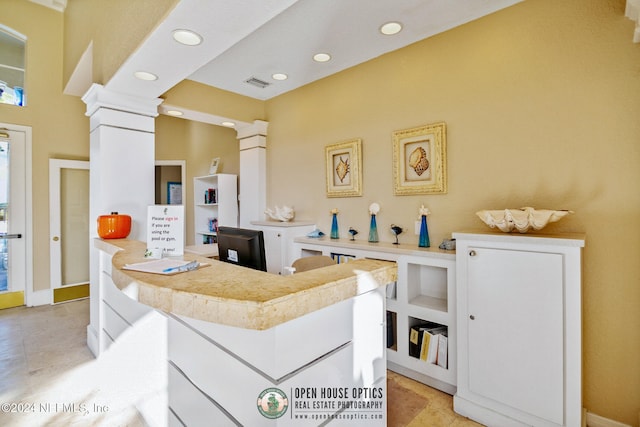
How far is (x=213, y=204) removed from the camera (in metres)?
4.63

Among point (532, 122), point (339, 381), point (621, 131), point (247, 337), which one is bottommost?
point (339, 381)

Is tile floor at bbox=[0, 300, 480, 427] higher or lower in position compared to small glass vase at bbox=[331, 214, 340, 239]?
lower

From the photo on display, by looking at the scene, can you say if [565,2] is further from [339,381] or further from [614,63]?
[339,381]

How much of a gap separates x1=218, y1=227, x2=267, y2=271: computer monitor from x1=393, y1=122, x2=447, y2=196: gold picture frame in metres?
1.54

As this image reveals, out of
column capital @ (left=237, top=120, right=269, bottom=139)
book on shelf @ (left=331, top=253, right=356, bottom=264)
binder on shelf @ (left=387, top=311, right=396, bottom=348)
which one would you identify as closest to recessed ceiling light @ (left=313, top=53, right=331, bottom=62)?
column capital @ (left=237, top=120, right=269, bottom=139)

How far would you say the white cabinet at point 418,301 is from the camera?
215cm

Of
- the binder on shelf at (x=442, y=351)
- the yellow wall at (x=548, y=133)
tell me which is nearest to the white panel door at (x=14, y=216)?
the yellow wall at (x=548, y=133)

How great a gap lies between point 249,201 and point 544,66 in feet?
11.1

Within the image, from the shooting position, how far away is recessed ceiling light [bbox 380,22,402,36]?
7.89 ft

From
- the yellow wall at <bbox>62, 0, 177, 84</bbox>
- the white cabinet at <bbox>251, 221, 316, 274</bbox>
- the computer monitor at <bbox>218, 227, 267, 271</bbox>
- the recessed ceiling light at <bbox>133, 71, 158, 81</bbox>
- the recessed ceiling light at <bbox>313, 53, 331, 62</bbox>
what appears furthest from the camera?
the white cabinet at <bbox>251, 221, 316, 274</bbox>

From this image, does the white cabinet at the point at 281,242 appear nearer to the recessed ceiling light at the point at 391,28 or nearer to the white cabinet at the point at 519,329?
the white cabinet at the point at 519,329

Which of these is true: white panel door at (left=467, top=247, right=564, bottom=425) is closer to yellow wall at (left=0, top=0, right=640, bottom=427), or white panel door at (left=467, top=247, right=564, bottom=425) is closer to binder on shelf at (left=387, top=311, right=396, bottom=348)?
yellow wall at (left=0, top=0, right=640, bottom=427)

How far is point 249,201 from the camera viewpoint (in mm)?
4156

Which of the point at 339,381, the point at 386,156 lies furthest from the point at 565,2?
the point at 339,381
